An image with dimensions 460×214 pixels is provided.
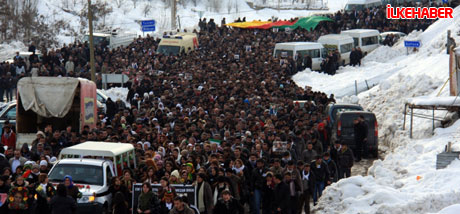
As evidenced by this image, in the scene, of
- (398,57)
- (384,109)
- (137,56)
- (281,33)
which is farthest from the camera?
(281,33)

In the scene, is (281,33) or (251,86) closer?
(251,86)

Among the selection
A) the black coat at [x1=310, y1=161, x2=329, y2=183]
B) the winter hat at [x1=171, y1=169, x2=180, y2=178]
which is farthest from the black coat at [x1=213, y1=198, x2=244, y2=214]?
the black coat at [x1=310, y1=161, x2=329, y2=183]

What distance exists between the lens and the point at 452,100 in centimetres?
2208

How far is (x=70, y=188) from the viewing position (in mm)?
13945

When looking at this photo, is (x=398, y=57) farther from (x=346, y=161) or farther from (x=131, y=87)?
(x=346, y=161)

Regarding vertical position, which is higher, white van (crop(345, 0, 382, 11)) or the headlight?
white van (crop(345, 0, 382, 11))

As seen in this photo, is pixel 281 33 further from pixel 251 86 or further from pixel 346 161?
pixel 346 161

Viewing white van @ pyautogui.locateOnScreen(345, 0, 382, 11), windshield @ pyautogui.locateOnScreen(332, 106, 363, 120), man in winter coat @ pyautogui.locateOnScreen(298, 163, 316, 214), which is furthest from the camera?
white van @ pyautogui.locateOnScreen(345, 0, 382, 11)

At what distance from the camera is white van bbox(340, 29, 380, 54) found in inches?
1880

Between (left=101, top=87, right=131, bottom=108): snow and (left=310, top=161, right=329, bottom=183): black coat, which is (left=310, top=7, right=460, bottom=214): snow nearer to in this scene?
(left=310, top=161, right=329, bottom=183): black coat

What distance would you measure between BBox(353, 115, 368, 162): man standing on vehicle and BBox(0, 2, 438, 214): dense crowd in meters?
0.96

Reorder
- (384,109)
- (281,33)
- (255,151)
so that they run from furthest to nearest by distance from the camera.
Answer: (281,33)
(384,109)
(255,151)

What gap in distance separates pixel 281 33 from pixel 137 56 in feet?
34.9

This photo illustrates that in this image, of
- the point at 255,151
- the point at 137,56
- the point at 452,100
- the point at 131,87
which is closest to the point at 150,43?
the point at 137,56
